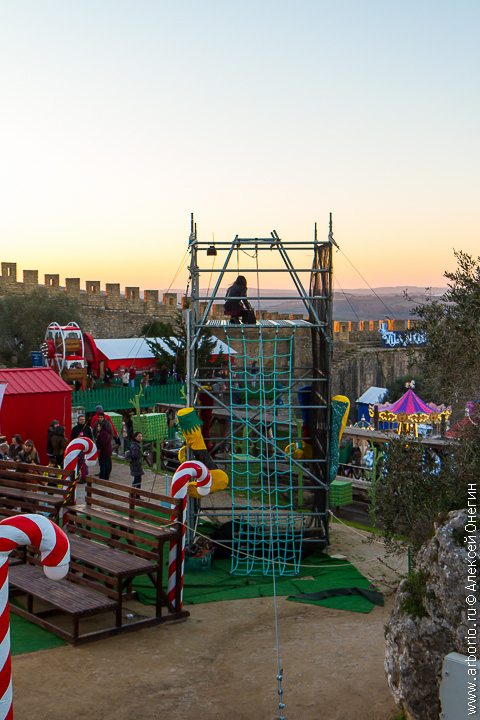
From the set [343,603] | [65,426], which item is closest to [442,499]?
[343,603]

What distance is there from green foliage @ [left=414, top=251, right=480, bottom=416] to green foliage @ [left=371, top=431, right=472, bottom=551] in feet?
1.21

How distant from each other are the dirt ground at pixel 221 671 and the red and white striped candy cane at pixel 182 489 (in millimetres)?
395

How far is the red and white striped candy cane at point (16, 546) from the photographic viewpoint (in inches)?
210

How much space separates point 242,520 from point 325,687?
15.0 ft

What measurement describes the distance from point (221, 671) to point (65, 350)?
19475 millimetres

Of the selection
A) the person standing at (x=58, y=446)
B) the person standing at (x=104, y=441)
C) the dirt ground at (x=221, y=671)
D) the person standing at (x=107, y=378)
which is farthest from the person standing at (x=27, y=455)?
the person standing at (x=107, y=378)

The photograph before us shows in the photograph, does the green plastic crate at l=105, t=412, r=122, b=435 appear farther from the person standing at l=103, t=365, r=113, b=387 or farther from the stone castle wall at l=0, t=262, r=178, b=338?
the stone castle wall at l=0, t=262, r=178, b=338

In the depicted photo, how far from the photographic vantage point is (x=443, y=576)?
5.55 m

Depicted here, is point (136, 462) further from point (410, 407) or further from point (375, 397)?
point (375, 397)

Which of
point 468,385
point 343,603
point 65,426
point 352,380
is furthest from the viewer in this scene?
point 352,380

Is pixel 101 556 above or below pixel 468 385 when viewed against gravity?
below

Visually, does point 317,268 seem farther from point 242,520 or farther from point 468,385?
point 468,385

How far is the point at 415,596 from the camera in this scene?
586 centimetres

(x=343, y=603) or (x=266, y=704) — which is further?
(x=343, y=603)
